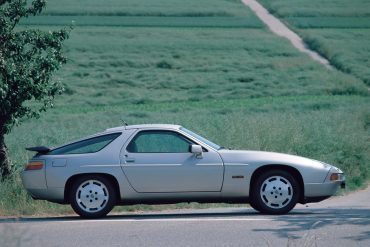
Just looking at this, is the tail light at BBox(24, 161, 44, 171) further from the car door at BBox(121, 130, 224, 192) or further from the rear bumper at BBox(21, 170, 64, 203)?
the car door at BBox(121, 130, 224, 192)

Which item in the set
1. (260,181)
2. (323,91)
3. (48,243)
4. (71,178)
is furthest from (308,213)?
(323,91)

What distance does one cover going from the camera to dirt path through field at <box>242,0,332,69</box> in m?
56.4

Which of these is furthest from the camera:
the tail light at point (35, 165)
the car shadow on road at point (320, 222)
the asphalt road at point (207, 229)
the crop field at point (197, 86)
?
the crop field at point (197, 86)

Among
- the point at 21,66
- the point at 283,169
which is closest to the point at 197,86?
the point at 21,66

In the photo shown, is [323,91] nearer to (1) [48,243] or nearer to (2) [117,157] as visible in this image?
(2) [117,157]

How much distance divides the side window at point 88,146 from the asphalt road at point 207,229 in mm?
943

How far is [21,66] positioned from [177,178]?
507 cm

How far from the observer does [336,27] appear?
65.3 meters

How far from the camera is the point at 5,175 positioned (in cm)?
1557

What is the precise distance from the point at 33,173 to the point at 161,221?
2.05 m

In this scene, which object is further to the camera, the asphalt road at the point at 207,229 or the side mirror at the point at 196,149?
the side mirror at the point at 196,149

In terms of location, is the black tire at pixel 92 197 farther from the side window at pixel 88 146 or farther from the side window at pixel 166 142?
the side window at pixel 166 142

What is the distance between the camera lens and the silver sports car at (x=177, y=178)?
1212 centimetres

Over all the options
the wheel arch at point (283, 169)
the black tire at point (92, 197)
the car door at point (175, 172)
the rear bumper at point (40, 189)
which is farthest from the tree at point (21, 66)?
the wheel arch at point (283, 169)
